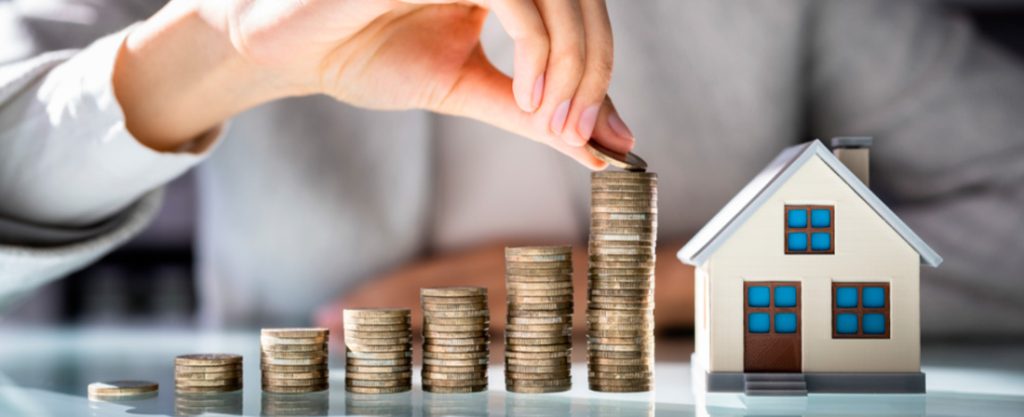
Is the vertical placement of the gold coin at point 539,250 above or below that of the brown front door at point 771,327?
above

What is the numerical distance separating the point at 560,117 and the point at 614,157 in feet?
0.48

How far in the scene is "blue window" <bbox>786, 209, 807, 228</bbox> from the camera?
62.8 inches

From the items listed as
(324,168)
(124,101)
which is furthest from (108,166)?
(324,168)

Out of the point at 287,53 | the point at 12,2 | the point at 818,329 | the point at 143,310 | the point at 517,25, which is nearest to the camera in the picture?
the point at 517,25

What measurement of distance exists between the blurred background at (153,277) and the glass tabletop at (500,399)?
954 millimetres

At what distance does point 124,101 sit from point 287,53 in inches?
15.4

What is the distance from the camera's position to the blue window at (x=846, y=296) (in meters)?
1.60

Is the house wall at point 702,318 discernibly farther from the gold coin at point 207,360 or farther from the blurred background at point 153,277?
the blurred background at point 153,277

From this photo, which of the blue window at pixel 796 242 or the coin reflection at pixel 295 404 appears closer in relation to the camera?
the coin reflection at pixel 295 404

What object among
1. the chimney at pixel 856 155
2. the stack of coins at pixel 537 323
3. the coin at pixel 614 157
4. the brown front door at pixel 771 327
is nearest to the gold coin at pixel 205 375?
the stack of coins at pixel 537 323

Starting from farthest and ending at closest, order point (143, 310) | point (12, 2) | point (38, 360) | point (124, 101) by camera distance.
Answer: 1. point (143, 310)
2. point (12, 2)
3. point (38, 360)
4. point (124, 101)

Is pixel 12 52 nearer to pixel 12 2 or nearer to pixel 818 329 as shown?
pixel 12 2

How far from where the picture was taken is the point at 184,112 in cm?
196

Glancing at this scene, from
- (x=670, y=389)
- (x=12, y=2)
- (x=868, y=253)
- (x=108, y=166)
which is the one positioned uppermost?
(x=12, y=2)
